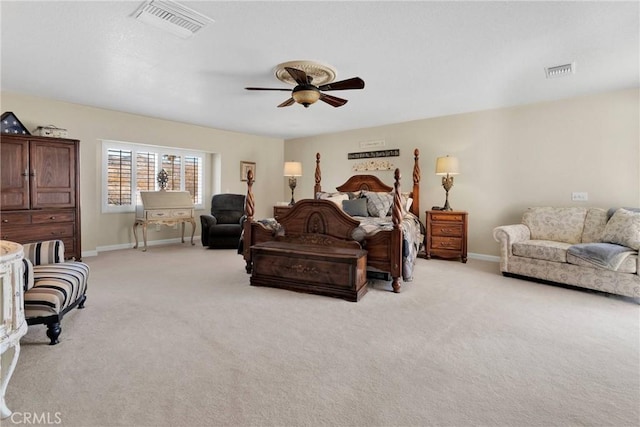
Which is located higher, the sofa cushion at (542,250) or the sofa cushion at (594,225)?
the sofa cushion at (594,225)

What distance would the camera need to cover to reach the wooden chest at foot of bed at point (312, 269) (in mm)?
3199

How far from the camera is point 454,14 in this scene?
232 cm

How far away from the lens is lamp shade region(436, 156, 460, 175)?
16.3ft

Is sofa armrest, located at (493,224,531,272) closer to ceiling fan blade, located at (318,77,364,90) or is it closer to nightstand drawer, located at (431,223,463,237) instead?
nightstand drawer, located at (431,223,463,237)

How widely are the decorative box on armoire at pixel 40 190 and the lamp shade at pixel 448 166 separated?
211 inches

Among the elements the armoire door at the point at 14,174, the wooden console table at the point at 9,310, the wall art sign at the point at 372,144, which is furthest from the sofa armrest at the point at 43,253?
the wall art sign at the point at 372,144

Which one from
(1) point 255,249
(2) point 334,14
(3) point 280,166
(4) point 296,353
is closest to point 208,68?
(2) point 334,14

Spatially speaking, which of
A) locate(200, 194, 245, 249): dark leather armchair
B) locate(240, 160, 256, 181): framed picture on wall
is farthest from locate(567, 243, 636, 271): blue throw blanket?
locate(240, 160, 256, 181): framed picture on wall

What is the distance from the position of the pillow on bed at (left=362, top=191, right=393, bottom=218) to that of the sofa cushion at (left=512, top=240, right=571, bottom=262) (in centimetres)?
176

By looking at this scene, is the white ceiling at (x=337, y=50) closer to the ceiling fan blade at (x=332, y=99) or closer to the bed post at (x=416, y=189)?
the ceiling fan blade at (x=332, y=99)

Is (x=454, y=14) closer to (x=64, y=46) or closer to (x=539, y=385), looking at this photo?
(x=539, y=385)

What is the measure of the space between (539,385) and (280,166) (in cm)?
694

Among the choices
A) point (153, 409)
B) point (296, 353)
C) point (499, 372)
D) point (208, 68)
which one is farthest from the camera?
point (208, 68)

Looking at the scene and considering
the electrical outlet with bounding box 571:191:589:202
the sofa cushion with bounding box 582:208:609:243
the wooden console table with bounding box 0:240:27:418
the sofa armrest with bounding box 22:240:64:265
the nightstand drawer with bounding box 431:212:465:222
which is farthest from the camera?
the nightstand drawer with bounding box 431:212:465:222
